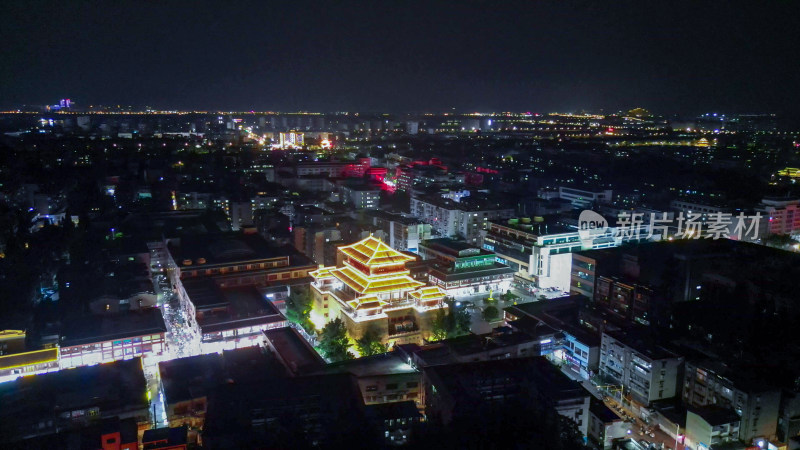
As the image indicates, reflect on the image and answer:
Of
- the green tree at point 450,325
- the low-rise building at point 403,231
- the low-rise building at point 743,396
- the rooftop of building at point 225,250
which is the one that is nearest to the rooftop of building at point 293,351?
the green tree at point 450,325

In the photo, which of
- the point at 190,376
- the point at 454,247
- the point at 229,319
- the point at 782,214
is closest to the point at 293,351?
the point at 190,376

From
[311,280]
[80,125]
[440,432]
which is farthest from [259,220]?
[80,125]

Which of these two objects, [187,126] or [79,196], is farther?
[187,126]

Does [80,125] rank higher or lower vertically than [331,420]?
higher

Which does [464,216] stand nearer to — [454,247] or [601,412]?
[454,247]

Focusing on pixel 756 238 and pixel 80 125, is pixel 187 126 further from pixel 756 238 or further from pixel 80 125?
pixel 756 238

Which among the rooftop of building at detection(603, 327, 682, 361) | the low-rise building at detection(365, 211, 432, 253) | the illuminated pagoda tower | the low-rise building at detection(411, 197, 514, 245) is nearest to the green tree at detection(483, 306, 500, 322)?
the illuminated pagoda tower

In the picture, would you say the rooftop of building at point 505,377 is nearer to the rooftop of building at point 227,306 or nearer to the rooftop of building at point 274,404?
the rooftop of building at point 274,404
